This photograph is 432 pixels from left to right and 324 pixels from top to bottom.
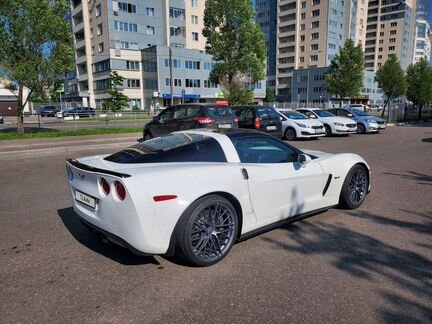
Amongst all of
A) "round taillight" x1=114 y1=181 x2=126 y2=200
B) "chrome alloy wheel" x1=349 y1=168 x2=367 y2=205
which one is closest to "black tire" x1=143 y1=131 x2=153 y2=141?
"chrome alloy wheel" x1=349 y1=168 x2=367 y2=205

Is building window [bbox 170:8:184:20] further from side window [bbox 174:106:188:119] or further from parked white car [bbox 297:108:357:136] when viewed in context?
side window [bbox 174:106:188:119]

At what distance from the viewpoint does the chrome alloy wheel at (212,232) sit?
3.26 m

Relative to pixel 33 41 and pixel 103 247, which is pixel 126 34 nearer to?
pixel 33 41

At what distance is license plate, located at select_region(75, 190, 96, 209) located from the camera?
3.34 meters

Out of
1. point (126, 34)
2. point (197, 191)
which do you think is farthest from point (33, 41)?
point (126, 34)

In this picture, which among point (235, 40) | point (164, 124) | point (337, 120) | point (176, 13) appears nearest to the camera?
point (164, 124)

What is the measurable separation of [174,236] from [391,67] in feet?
115

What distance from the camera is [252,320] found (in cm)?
254

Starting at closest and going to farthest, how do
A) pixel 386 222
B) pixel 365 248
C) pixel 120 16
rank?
1. pixel 365 248
2. pixel 386 222
3. pixel 120 16

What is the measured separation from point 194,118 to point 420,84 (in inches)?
1112

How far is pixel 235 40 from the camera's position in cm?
2295

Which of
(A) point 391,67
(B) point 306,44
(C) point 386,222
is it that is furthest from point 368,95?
(C) point 386,222

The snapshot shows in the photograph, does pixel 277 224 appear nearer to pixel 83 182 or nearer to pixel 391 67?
pixel 83 182

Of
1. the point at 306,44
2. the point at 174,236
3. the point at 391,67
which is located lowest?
the point at 174,236
